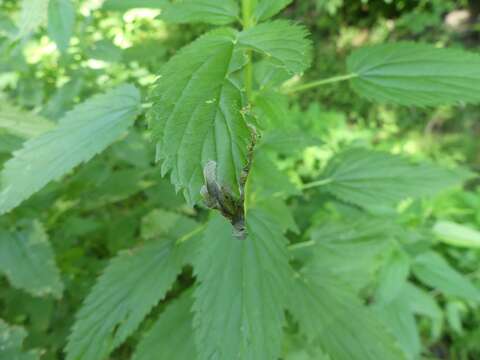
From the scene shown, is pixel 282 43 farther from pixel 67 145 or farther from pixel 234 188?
pixel 67 145

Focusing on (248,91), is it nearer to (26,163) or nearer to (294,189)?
(294,189)

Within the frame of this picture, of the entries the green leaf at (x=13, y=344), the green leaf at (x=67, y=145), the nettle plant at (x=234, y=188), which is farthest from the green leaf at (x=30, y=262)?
the green leaf at (x=67, y=145)

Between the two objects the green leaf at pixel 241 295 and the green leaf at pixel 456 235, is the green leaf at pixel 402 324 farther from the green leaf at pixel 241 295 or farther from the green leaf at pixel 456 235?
the green leaf at pixel 241 295

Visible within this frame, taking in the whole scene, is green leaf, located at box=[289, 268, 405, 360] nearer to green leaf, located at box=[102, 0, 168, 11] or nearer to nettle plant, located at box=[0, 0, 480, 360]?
nettle plant, located at box=[0, 0, 480, 360]

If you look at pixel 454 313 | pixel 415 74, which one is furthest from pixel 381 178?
pixel 454 313

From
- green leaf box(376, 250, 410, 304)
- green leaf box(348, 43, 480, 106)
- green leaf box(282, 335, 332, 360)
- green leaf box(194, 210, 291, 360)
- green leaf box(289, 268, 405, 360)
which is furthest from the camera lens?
green leaf box(376, 250, 410, 304)

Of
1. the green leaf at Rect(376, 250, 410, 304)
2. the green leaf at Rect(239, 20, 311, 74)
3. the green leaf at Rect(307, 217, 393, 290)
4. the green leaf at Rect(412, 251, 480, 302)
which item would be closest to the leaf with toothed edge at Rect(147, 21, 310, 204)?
the green leaf at Rect(239, 20, 311, 74)
